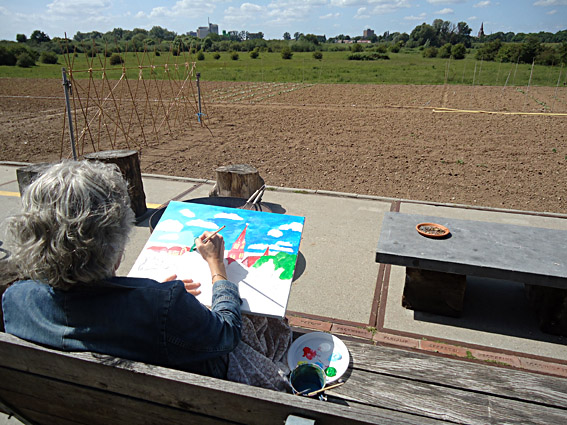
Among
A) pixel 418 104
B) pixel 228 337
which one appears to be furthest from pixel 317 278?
pixel 418 104

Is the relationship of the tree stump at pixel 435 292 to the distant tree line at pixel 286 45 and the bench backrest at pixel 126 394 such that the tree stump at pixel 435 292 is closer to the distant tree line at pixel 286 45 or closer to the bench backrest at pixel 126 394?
the bench backrest at pixel 126 394

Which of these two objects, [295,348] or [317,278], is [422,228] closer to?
[317,278]

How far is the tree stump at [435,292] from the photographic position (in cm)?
342

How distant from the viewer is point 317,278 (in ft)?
13.5

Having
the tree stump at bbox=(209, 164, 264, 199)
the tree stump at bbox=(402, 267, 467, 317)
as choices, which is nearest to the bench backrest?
the tree stump at bbox=(402, 267, 467, 317)

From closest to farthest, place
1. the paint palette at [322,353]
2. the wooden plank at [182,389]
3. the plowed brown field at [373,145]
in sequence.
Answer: the wooden plank at [182,389] → the paint palette at [322,353] → the plowed brown field at [373,145]

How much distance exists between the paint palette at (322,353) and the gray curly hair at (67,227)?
111cm

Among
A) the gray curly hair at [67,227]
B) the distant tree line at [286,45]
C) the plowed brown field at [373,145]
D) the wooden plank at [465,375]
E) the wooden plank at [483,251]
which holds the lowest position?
the plowed brown field at [373,145]

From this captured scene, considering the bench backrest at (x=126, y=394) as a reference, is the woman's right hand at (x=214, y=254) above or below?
above

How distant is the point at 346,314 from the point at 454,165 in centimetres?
557

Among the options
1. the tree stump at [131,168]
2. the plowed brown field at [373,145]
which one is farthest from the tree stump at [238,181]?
the plowed brown field at [373,145]

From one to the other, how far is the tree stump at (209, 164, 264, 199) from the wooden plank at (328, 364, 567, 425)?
3.43 metres

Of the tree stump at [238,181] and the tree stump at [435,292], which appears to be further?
the tree stump at [238,181]

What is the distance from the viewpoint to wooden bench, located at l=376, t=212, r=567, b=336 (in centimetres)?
309
